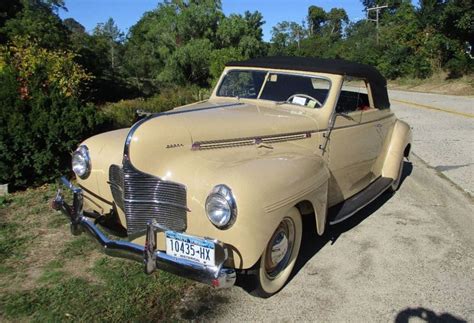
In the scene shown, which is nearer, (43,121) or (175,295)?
(175,295)

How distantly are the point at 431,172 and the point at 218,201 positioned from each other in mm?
5520

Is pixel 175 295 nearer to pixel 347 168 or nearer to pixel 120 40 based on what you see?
pixel 347 168

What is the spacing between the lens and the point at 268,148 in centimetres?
386

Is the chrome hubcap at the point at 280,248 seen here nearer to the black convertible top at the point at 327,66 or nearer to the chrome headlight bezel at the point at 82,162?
the chrome headlight bezel at the point at 82,162

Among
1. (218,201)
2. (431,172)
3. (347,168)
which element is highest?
(218,201)

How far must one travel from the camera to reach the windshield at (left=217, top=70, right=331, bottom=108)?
4617 mm

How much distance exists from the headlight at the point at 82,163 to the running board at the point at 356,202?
7.34 feet

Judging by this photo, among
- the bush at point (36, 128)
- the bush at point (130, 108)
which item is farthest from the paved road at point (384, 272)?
the bush at point (130, 108)

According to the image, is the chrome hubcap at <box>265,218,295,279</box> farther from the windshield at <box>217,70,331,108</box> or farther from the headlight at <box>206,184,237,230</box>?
the windshield at <box>217,70,331,108</box>

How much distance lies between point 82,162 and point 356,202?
2.78m

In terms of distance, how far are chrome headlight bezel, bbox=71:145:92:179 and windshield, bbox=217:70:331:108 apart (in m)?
1.89

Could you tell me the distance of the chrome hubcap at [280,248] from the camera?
11.0ft

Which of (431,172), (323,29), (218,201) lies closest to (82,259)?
(218,201)

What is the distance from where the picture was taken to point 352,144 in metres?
4.82
